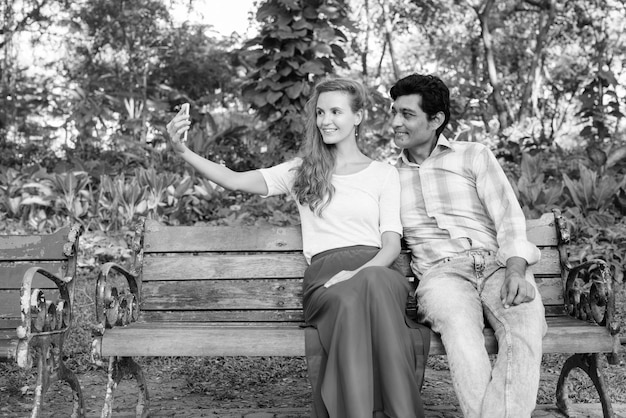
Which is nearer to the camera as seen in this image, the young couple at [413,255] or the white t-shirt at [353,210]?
the young couple at [413,255]

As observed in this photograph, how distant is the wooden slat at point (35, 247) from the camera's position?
360 centimetres

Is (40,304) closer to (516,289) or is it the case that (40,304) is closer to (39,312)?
(39,312)

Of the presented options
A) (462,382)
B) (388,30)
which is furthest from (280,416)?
(388,30)

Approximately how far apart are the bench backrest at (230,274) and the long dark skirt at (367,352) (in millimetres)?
718

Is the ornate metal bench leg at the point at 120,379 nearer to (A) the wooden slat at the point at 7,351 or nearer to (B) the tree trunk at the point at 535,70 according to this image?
(A) the wooden slat at the point at 7,351

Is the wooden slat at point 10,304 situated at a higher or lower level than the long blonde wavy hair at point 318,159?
lower

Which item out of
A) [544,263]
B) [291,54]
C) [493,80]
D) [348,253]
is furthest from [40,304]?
[493,80]

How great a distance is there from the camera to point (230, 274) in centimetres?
372

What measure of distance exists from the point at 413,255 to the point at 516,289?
69 centimetres

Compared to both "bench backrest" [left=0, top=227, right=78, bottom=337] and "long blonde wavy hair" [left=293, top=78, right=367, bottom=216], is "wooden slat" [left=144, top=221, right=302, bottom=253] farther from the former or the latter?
"bench backrest" [left=0, top=227, right=78, bottom=337]

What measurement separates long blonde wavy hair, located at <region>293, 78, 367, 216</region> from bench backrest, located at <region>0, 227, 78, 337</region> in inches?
47.8

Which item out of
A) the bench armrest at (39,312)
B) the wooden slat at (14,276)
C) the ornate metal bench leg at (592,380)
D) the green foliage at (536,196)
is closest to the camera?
the bench armrest at (39,312)

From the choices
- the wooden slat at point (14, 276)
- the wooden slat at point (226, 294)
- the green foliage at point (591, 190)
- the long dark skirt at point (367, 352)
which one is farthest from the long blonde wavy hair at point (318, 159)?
the green foliage at point (591, 190)

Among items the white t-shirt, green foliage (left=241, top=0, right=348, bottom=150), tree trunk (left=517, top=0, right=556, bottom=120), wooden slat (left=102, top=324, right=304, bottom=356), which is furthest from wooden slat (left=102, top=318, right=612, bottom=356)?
tree trunk (left=517, top=0, right=556, bottom=120)
